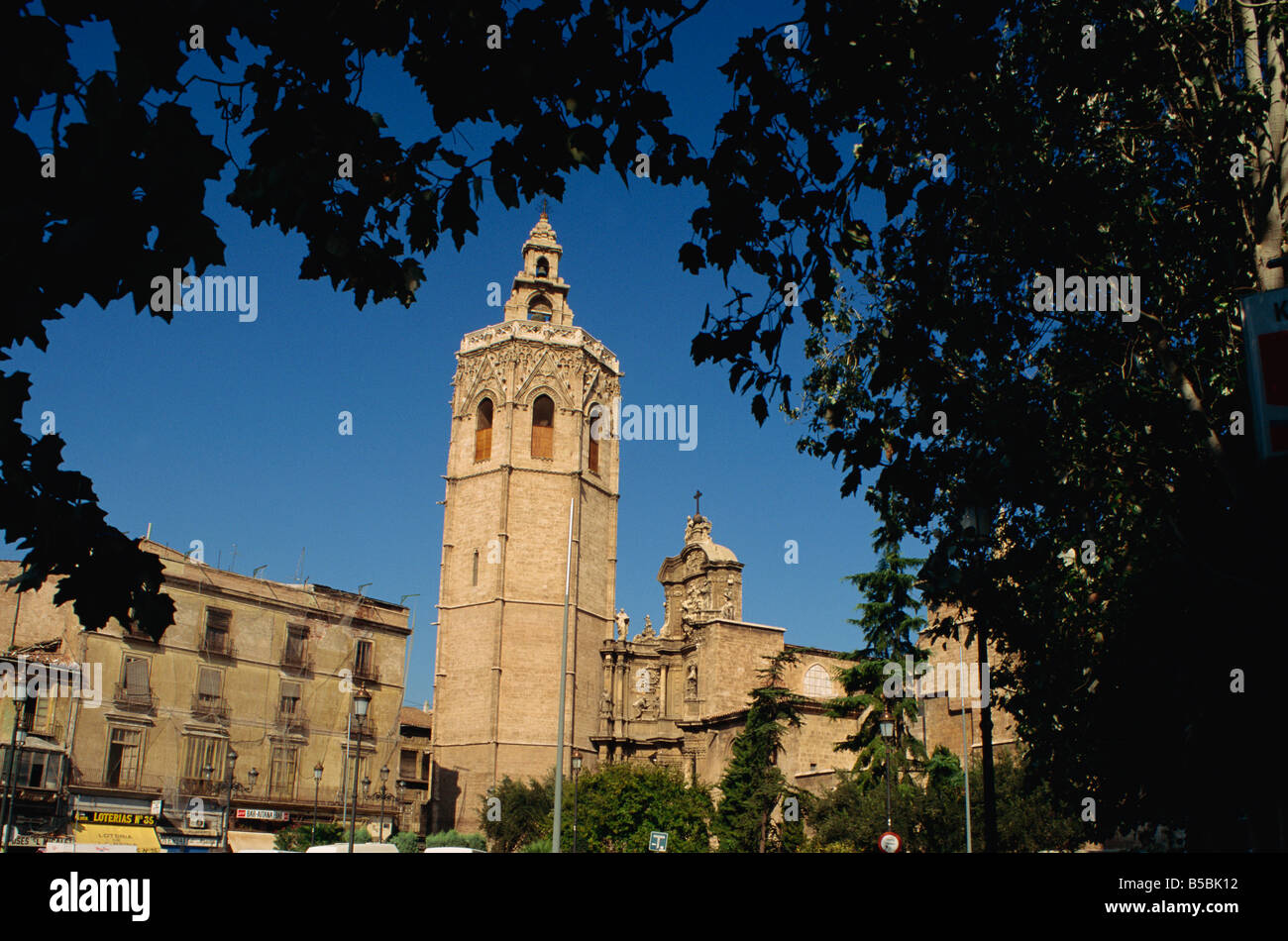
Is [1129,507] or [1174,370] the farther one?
[1129,507]

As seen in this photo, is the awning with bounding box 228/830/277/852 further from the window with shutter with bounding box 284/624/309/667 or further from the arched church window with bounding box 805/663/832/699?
the arched church window with bounding box 805/663/832/699

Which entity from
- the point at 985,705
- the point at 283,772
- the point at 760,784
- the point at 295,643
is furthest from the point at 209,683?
the point at 985,705

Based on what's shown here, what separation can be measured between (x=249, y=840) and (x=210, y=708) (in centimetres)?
594

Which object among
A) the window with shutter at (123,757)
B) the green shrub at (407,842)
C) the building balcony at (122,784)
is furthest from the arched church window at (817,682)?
the window with shutter at (123,757)

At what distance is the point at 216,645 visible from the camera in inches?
1939

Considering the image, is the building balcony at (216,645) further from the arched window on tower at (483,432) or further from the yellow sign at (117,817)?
the arched window on tower at (483,432)

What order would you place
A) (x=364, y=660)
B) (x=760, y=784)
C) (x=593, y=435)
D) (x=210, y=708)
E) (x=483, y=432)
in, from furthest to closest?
(x=593, y=435) < (x=483, y=432) < (x=364, y=660) < (x=210, y=708) < (x=760, y=784)

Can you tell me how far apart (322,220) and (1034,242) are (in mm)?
9817

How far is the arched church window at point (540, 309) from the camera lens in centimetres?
7356

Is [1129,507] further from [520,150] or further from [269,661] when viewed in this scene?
[269,661]

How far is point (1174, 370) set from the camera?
43.6 feet

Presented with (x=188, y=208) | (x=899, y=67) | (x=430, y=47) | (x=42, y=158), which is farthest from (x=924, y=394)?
(x=42, y=158)

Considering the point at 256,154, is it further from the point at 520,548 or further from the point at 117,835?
the point at 520,548

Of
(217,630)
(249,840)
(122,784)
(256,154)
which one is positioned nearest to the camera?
(256,154)
